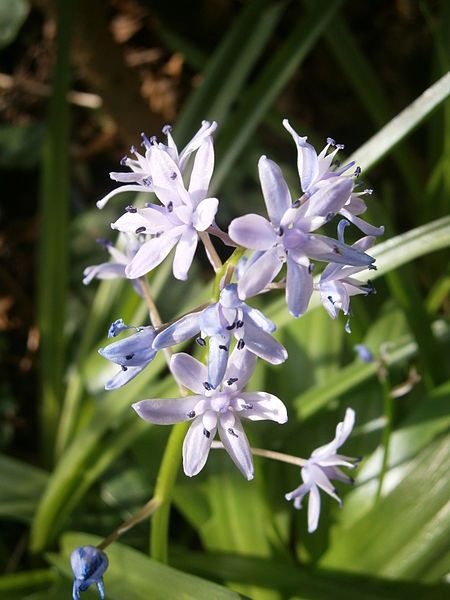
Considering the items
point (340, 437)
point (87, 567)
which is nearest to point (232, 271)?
point (340, 437)

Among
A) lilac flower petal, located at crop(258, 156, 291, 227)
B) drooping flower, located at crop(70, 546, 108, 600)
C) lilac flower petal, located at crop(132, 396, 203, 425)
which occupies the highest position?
lilac flower petal, located at crop(258, 156, 291, 227)

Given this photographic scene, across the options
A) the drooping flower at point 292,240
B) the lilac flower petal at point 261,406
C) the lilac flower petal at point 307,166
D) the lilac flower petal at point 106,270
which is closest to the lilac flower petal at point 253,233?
the drooping flower at point 292,240

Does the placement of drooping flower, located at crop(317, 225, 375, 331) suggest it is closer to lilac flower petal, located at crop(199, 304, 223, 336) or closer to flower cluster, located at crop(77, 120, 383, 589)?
flower cluster, located at crop(77, 120, 383, 589)

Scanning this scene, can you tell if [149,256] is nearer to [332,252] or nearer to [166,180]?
[166,180]

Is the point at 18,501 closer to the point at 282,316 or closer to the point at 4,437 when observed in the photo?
the point at 4,437

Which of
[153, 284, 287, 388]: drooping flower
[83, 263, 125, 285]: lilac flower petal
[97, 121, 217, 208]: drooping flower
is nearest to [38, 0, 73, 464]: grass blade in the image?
[83, 263, 125, 285]: lilac flower petal

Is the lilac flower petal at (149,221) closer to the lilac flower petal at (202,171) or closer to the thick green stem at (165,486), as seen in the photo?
the lilac flower petal at (202,171)
